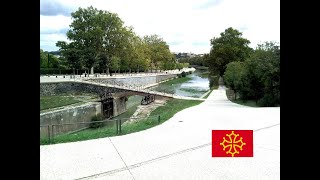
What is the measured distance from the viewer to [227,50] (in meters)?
43.6

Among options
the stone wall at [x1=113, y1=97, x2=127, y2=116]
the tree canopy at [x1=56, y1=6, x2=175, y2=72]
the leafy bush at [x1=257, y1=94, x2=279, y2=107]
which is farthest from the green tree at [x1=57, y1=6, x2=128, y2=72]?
the leafy bush at [x1=257, y1=94, x2=279, y2=107]

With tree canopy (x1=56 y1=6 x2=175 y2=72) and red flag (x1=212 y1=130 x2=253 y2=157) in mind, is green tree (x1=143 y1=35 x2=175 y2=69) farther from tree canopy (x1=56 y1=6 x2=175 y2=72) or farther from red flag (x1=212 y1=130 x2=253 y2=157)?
red flag (x1=212 y1=130 x2=253 y2=157)

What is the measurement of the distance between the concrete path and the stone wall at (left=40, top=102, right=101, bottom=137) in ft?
37.4

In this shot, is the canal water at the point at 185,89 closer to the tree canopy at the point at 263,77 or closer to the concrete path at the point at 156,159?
the tree canopy at the point at 263,77

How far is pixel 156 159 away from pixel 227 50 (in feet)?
126

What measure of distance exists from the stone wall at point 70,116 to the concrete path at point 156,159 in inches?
449

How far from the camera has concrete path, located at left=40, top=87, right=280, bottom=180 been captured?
6320mm

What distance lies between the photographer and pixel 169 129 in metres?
11.6

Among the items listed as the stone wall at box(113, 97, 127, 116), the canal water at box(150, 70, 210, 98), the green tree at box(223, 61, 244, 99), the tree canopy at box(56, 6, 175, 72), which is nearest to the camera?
the green tree at box(223, 61, 244, 99)

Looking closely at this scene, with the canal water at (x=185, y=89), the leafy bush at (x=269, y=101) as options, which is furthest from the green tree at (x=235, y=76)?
the canal water at (x=185, y=89)

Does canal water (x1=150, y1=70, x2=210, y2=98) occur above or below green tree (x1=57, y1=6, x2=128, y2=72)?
below

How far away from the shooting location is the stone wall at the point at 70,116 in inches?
829
